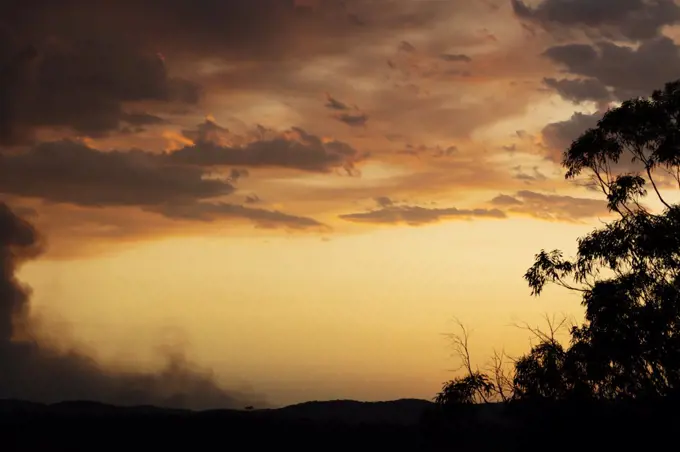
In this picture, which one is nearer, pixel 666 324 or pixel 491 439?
pixel 666 324

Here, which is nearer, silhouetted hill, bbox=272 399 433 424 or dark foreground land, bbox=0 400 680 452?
dark foreground land, bbox=0 400 680 452

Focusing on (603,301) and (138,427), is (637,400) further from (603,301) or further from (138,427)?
(138,427)

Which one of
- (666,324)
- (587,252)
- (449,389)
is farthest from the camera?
(449,389)

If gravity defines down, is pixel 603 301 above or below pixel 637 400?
above

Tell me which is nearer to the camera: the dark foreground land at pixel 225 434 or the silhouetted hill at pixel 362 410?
the dark foreground land at pixel 225 434

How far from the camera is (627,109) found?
35.6 metres

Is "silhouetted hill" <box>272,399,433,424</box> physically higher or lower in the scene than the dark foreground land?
higher

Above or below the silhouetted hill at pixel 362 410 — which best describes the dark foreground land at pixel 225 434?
below

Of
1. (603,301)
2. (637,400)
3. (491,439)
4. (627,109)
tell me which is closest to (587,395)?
(637,400)

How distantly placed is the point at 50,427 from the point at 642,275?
72.5 metres

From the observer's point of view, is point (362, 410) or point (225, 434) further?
point (362, 410)

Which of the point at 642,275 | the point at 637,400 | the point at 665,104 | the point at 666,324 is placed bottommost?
the point at 637,400

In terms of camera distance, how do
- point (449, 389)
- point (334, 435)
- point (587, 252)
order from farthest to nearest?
point (334, 435)
point (449, 389)
point (587, 252)

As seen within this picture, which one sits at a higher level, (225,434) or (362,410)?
(362,410)
